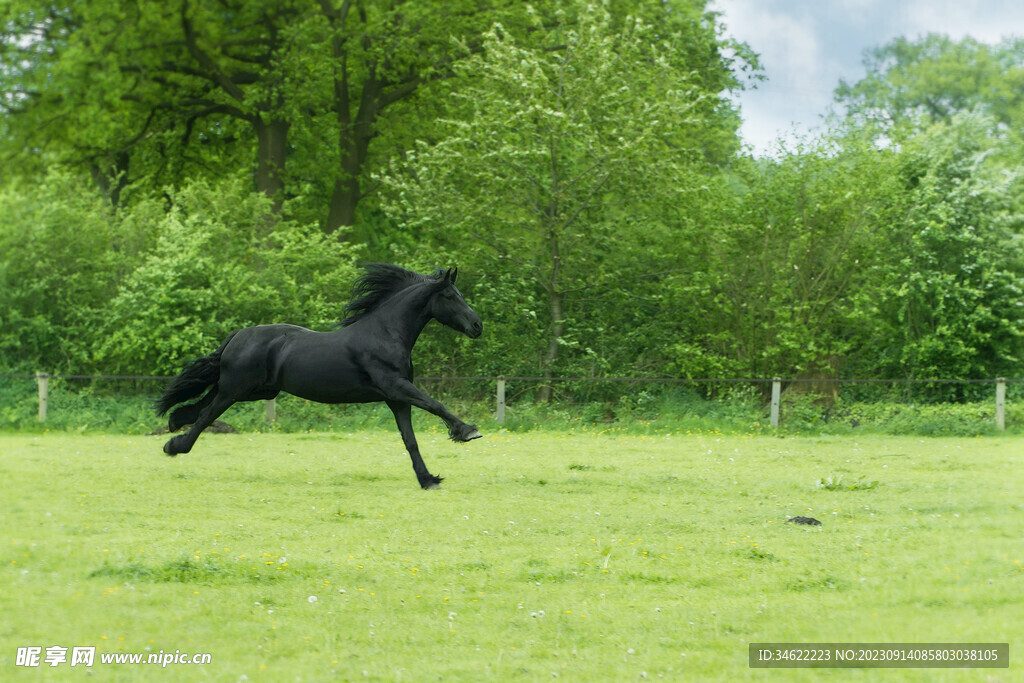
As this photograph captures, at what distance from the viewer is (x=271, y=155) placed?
2942 centimetres

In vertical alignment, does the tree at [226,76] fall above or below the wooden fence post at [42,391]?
above

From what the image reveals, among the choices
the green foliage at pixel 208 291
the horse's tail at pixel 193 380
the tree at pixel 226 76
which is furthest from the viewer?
the tree at pixel 226 76

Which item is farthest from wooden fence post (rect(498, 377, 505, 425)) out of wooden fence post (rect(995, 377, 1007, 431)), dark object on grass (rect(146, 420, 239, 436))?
wooden fence post (rect(995, 377, 1007, 431))

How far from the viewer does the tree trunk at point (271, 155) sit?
2920cm

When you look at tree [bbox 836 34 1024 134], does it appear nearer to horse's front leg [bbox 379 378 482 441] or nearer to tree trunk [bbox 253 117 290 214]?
tree trunk [bbox 253 117 290 214]

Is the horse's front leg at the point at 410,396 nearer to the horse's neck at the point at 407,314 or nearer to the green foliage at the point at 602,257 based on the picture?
the horse's neck at the point at 407,314

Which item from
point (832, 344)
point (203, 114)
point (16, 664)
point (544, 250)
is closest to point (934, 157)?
point (832, 344)

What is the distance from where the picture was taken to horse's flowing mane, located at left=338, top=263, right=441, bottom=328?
12.3 meters

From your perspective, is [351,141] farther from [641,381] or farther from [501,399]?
[641,381]

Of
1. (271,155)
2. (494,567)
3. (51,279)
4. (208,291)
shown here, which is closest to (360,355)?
(494,567)

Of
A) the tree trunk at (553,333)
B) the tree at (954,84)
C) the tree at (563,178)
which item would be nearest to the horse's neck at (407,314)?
the tree at (563,178)

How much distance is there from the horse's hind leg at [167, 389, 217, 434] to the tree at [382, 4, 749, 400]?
32.0ft

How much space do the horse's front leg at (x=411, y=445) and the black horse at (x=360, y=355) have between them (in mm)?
11

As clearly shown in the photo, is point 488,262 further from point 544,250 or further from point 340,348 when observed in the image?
point 340,348
